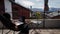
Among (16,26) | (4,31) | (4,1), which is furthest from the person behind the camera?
(4,1)

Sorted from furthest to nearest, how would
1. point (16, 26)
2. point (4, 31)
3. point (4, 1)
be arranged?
point (4, 1), point (4, 31), point (16, 26)

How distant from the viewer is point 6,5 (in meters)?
4.36

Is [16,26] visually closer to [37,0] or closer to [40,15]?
[40,15]

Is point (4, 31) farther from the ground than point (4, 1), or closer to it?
closer to it

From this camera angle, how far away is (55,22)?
9.46ft

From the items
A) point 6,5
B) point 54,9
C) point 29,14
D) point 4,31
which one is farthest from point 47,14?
point 6,5

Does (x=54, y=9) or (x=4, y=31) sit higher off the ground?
(x=54, y=9)

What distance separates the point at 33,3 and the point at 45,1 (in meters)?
Result: 0.30

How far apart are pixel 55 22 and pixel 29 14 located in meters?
0.64

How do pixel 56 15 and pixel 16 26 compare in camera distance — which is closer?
pixel 16 26

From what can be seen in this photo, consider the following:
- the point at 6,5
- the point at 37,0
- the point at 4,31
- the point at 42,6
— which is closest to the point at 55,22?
the point at 42,6

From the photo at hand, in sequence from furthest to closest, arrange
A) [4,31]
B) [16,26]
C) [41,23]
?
[41,23] → [4,31] → [16,26]

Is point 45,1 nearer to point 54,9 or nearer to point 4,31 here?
point 54,9

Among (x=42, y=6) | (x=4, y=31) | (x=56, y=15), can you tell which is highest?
(x=42, y=6)
